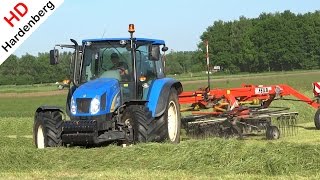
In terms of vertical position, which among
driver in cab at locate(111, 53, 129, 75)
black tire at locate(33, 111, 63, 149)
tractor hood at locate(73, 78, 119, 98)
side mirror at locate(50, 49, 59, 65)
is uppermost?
side mirror at locate(50, 49, 59, 65)

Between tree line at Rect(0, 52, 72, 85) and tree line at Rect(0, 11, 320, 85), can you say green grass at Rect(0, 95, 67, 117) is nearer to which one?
tree line at Rect(0, 52, 72, 85)

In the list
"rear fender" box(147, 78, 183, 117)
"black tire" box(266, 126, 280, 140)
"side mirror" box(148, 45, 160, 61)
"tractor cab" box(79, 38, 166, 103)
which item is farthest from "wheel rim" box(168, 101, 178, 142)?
"black tire" box(266, 126, 280, 140)

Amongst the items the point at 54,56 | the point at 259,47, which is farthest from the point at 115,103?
the point at 259,47

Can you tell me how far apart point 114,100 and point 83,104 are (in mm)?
558

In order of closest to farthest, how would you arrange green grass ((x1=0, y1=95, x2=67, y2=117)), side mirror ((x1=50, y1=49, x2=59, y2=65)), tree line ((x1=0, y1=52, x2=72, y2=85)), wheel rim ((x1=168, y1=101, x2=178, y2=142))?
side mirror ((x1=50, y1=49, x2=59, y2=65)) < wheel rim ((x1=168, y1=101, x2=178, y2=142)) < green grass ((x1=0, y1=95, x2=67, y2=117)) < tree line ((x1=0, y1=52, x2=72, y2=85))

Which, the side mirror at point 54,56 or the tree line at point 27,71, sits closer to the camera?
the side mirror at point 54,56

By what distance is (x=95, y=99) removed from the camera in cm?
945

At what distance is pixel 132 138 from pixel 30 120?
12.1 m

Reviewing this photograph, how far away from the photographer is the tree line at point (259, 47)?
97.2m

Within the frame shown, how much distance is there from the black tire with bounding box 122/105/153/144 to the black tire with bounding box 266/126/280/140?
160 inches

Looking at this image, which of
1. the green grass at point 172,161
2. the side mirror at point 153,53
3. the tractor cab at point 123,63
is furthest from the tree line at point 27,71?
the green grass at point 172,161

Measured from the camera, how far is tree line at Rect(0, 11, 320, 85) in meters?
97.2

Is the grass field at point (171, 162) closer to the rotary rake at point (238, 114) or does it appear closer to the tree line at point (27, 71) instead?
the rotary rake at point (238, 114)

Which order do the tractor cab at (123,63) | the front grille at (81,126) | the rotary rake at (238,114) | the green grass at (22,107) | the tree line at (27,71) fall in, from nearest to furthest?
the front grille at (81,126), the tractor cab at (123,63), the rotary rake at (238,114), the green grass at (22,107), the tree line at (27,71)
